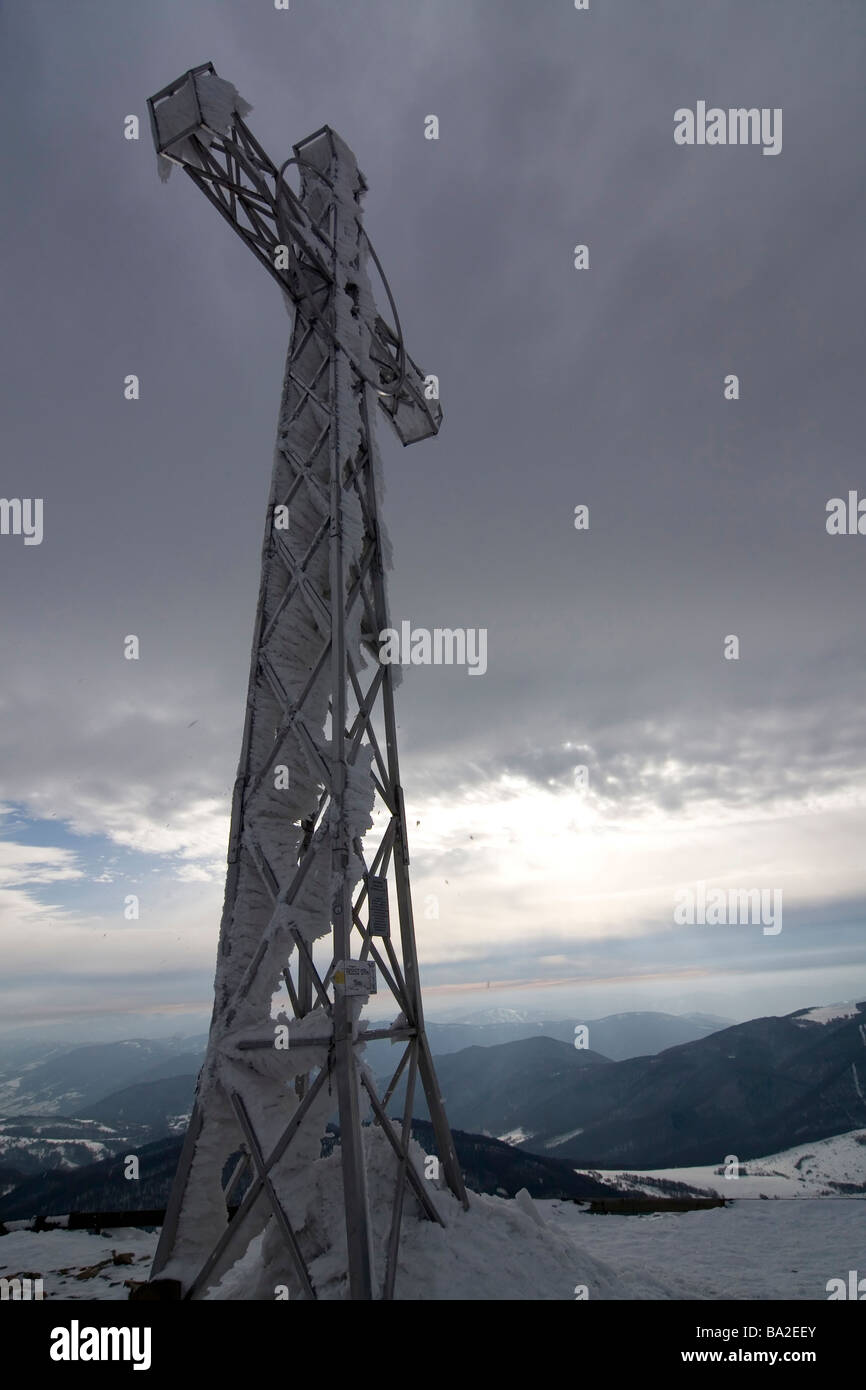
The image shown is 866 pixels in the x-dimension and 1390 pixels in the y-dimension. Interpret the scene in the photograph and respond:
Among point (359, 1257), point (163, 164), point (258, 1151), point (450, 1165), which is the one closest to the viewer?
point (359, 1257)

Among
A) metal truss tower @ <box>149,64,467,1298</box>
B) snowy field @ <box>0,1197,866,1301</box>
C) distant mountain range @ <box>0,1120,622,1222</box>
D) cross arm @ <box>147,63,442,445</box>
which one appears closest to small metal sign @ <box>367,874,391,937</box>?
metal truss tower @ <box>149,64,467,1298</box>

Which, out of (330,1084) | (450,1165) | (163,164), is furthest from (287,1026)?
(163,164)

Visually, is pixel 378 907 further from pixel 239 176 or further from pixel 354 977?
pixel 239 176

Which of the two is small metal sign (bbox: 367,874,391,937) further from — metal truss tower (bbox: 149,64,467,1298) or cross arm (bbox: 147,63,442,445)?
cross arm (bbox: 147,63,442,445)

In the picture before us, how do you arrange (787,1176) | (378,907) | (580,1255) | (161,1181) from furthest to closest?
(787,1176) → (161,1181) → (378,907) → (580,1255)

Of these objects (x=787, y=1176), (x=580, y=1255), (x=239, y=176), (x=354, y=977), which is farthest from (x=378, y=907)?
(x=787, y=1176)
